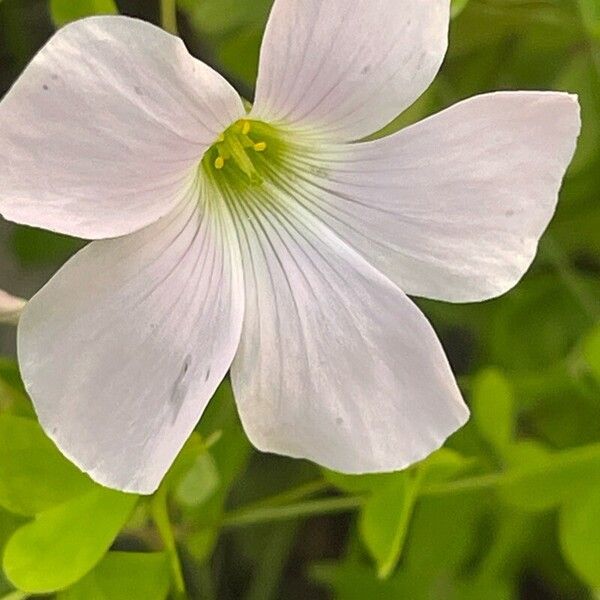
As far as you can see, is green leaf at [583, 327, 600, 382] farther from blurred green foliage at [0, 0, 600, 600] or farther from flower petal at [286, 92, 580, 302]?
flower petal at [286, 92, 580, 302]

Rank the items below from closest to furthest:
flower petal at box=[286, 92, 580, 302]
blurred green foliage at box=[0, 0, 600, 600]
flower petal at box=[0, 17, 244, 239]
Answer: flower petal at box=[0, 17, 244, 239] < flower petal at box=[286, 92, 580, 302] < blurred green foliage at box=[0, 0, 600, 600]

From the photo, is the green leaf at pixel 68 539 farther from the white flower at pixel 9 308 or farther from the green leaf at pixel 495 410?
the green leaf at pixel 495 410

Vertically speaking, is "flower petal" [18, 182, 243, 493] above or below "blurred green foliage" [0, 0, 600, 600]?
above

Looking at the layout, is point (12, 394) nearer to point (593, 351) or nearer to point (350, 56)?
point (350, 56)

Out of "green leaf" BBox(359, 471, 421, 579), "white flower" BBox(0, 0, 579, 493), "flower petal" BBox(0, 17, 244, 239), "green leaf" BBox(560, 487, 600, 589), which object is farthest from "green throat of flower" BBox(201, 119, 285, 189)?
"green leaf" BBox(560, 487, 600, 589)

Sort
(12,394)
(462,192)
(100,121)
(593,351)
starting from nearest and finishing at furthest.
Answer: (100,121) < (462,192) < (12,394) < (593,351)

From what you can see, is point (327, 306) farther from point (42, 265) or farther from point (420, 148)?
point (42, 265)

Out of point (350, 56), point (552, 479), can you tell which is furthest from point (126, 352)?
point (552, 479)

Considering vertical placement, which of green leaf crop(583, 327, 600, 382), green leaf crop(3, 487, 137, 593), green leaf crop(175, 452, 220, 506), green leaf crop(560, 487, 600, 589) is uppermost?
green leaf crop(3, 487, 137, 593)
